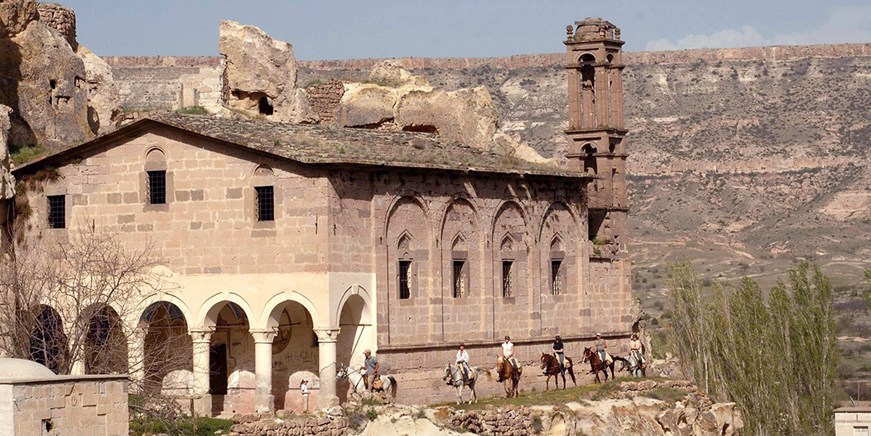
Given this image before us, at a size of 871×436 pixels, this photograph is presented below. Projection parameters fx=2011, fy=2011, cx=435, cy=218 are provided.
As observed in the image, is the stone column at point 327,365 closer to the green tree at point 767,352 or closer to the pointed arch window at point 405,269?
the pointed arch window at point 405,269

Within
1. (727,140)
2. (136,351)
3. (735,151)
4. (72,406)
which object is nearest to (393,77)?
(136,351)

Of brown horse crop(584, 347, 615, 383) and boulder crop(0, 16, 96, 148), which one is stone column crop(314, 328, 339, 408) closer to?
boulder crop(0, 16, 96, 148)

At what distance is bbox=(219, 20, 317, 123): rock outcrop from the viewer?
58500 millimetres

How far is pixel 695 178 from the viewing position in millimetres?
131125

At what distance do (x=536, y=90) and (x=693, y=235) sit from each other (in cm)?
2290

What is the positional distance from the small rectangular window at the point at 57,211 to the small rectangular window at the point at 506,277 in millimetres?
11656

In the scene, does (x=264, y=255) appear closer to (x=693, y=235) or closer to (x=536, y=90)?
(x=693, y=235)

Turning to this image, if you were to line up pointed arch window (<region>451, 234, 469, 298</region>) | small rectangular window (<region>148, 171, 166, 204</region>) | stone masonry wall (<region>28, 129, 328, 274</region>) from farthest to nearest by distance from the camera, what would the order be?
pointed arch window (<region>451, 234, 469, 298</region>) → small rectangular window (<region>148, 171, 166, 204</region>) → stone masonry wall (<region>28, 129, 328, 274</region>)

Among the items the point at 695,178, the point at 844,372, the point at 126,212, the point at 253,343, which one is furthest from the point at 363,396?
the point at 695,178

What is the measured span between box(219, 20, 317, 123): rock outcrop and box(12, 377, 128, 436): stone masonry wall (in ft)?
75.6

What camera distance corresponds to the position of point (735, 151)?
132 m

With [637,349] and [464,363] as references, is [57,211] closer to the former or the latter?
[464,363]

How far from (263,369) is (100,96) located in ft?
45.1

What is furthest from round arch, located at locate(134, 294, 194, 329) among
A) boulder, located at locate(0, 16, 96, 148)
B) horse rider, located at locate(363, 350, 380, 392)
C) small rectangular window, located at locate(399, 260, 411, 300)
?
boulder, located at locate(0, 16, 96, 148)
